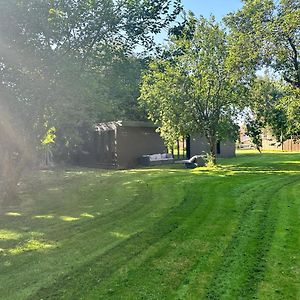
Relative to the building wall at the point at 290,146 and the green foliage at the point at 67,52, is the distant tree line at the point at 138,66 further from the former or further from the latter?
the building wall at the point at 290,146

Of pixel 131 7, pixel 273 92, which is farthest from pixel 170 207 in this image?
pixel 273 92

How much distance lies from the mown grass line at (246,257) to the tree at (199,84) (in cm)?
929

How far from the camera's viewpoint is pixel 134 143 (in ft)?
65.7

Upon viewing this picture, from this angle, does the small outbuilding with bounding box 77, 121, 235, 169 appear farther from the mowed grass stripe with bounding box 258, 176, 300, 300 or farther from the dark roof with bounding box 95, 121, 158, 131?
the mowed grass stripe with bounding box 258, 176, 300, 300

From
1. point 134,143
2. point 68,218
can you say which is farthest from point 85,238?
point 134,143

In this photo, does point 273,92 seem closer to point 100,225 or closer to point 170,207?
point 170,207

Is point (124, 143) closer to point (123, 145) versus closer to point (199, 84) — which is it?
point (123, 145)

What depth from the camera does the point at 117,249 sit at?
545 cm

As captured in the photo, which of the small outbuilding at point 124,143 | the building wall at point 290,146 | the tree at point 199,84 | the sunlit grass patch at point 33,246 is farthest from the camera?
the building wall at point 290,146

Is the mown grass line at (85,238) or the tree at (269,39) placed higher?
the tree at (269,39)

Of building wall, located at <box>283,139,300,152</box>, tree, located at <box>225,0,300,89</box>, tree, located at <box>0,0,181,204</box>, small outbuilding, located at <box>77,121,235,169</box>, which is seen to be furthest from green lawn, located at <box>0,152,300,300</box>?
building wall, located at <box>283,139,300,152</box>

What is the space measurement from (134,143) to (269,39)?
9.28 metres

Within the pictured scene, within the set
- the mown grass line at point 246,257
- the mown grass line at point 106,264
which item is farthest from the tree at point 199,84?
the mown grass line at point 106,264

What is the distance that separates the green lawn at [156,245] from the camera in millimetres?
4094
